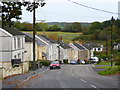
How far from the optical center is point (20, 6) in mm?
15117

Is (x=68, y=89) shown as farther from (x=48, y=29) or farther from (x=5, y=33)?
(x=48, y=29)

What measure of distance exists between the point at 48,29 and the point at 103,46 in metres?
24.9

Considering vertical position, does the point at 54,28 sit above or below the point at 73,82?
above

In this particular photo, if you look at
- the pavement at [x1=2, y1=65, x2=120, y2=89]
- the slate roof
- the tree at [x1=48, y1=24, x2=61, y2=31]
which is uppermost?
the tree at [x1=48, y1=24, x2=61, y2=31]

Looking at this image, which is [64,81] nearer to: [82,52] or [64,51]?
[64,51]

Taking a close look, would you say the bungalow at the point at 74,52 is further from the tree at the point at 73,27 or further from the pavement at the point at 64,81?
the pavement at the point at 64,81

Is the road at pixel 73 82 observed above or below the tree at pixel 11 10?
below

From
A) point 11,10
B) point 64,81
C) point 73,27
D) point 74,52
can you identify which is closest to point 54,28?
point 73,27

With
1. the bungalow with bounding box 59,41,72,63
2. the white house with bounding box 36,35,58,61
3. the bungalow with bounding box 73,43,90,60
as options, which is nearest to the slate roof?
the bungalow with bounding box 73,43,90,60

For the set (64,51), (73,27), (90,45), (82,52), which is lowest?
(82,52)

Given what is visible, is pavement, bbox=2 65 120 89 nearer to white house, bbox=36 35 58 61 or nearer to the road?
the road

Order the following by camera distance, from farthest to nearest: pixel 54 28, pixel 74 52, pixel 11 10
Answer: pixel 54 28 < pixel 74 52 < pixel 11 10

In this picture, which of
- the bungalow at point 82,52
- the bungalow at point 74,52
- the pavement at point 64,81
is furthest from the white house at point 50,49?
the pavement at point 64,81

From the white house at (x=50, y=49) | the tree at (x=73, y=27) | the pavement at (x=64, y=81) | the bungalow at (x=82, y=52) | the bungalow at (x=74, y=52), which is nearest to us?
the pavement at (x=64, y=81)
